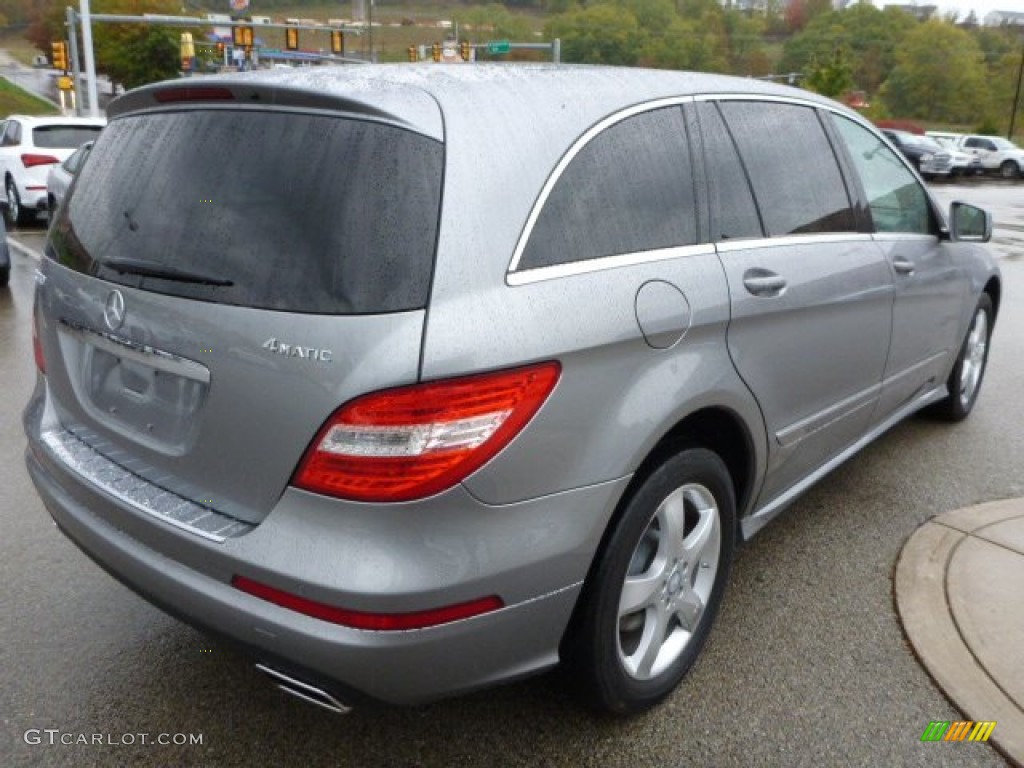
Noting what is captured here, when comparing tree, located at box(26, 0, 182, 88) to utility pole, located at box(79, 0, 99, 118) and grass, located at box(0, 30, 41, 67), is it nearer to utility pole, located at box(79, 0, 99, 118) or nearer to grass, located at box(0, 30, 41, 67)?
utility pole, located at box(79, 0, 99, 118)

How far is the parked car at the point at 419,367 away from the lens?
1877mm

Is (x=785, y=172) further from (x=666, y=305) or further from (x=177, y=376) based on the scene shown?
(x=177, y=376)

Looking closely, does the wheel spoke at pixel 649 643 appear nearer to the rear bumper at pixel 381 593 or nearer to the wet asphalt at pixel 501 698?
the wet asphalt at pixel 501 698

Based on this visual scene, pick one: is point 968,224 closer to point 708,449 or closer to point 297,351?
point 708,449

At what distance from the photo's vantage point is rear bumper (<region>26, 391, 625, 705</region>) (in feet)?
6.13

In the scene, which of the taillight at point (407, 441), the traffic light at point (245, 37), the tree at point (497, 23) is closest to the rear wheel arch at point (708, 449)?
the taillight at point (407, 441)

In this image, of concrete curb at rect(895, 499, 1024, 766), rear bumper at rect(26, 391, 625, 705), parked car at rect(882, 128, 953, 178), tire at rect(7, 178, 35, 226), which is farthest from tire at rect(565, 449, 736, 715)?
parked car at rect(882, 128, 953, 178)

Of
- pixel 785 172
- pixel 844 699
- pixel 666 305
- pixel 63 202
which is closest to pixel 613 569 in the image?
pixel 666 305

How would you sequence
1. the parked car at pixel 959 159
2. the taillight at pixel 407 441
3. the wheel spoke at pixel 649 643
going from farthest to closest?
the parked car at pixel 959 159 < the wheel spoke at pixel 649 643 < the taillight at pixel 407 441

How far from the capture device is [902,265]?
143 inches

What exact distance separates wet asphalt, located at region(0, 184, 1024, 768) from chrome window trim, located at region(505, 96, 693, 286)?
111cm

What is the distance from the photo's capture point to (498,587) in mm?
1956

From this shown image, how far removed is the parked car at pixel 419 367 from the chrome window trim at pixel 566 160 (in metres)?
0.01

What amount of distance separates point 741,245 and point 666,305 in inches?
20.9
